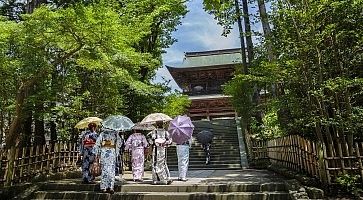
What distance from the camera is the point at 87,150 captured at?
9.30 m

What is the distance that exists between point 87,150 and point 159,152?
1965 mm

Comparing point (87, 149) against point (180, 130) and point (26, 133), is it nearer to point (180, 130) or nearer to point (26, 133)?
point (180, 130)

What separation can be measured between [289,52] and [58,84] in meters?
7.16

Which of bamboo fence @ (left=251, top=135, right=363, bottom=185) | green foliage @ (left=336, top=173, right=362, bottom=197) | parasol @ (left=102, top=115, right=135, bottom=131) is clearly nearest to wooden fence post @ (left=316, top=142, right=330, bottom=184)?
bamboo fence @ (left=251, top=135, right=363, bottom=185)

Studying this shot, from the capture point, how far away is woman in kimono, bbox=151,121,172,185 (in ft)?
29.3

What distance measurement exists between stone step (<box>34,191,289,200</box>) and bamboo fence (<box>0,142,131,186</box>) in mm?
1329

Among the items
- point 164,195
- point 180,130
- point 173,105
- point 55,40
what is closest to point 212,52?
point 173,105

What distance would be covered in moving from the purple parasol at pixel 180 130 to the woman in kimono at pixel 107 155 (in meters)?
1.56

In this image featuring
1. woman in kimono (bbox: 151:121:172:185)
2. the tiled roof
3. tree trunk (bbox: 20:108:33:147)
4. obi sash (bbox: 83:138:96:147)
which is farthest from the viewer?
the tiled roof

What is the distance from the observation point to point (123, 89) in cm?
1588

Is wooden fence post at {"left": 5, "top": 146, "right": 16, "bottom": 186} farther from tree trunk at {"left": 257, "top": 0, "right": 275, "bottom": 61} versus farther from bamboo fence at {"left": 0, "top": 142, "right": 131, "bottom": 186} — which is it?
tree trunk at {"left": 257, "top": 0, "right": 275, "bottom": 61}

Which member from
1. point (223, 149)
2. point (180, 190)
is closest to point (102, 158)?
point (180, 190)

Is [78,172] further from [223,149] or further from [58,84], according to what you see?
[223,149]

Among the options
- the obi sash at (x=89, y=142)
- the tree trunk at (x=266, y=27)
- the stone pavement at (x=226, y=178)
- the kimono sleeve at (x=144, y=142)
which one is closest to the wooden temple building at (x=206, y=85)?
the tree trunk at (x=266, y=27)
